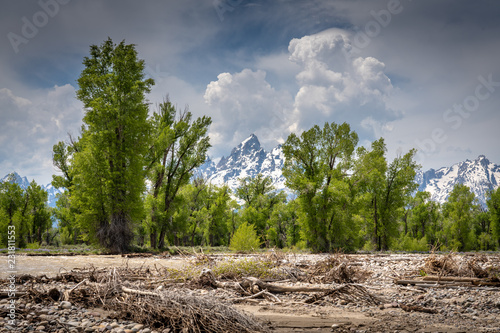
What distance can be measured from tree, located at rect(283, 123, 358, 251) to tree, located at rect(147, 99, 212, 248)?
8.42 m

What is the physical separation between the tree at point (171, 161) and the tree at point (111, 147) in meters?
5.51

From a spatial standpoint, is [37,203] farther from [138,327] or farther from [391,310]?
[391,310]

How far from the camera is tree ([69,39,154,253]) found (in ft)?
63.7

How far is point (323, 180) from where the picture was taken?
2658cm

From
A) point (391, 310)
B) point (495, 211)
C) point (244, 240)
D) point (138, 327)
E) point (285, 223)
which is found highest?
point (138, 327)

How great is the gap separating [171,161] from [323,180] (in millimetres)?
14428

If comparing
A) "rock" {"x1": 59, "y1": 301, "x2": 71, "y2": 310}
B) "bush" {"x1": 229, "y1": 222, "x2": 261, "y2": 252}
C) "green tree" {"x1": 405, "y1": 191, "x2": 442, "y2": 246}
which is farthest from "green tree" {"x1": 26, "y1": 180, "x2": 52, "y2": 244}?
"green tree" {"x1": 405, "y1": 191, "x2": 442, "y2": 246}

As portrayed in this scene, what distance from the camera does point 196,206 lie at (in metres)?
49.7

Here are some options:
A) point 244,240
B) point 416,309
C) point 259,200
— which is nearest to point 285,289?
point 416,309

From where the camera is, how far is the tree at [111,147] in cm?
1942

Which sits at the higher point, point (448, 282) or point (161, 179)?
point (161, 179)

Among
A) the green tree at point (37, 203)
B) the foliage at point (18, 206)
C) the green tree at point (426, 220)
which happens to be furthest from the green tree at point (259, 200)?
the green tree at point (37, 203)

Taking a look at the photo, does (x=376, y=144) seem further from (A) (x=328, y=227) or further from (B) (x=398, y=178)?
(A) (x=328, y=227)

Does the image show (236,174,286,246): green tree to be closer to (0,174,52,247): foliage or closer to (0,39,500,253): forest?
(0,39,500,253): forest
